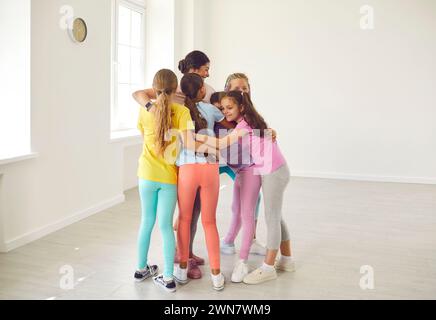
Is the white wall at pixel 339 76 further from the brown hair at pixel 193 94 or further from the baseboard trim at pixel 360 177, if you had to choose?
the brown hair at pixel 193 94

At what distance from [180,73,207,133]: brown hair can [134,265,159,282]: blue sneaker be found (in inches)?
36.5

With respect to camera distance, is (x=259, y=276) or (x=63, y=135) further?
(x=63, y=135)

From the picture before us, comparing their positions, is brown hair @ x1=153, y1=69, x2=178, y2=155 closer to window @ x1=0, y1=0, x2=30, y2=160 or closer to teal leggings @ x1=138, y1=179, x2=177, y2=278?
teal leggings @ x1=138, y1=179, x2=177, y2=278

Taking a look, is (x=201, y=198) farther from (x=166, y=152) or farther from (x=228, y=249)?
(x=228, y=249)

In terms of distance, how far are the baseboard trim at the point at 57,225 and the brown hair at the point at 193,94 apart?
1732 mm

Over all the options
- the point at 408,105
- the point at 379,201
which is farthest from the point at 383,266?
the point at 408,105

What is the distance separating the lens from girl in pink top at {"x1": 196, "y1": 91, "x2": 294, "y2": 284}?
2.80m

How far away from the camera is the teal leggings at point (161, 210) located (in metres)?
2.71

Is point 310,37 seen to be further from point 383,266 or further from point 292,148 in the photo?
point 383,266

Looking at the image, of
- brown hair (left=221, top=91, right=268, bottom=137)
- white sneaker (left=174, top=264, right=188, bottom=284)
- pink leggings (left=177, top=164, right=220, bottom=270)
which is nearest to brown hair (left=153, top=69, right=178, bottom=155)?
pink leggings (left=177, top=164, right=220, bottom=270)

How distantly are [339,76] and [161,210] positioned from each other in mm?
4538

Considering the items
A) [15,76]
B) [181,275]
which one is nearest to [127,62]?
[15,76]

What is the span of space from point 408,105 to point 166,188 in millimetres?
4693

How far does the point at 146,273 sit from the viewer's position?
2.98m
